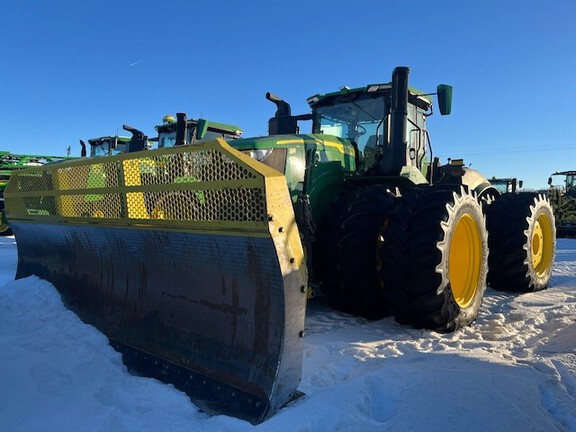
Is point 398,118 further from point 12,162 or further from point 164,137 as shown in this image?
point 12,162

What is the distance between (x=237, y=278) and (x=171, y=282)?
71 cm

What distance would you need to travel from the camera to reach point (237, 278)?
112 inches

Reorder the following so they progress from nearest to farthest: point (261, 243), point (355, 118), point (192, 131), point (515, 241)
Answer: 1. point (261, 243)
2. point (355, 118)
3. point (515, 241)
4. point (192, 131)

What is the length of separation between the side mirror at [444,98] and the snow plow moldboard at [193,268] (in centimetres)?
314

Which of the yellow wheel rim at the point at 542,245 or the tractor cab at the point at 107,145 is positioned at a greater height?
the tractor cab at the point at 107,145

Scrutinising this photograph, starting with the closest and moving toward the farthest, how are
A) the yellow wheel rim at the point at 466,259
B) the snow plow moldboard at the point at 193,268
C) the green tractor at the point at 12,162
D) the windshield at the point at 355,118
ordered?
the snow plow moldboard at the point at 193,268
the yellow wheel rim at the point at 466,259
the windshield at the point at 355,118
the green tractor at the point at 12,162

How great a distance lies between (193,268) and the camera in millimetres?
3121

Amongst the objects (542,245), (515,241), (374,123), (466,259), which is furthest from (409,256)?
(542,245)

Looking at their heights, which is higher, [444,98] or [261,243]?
[444,98]

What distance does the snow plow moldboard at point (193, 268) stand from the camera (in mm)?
2564

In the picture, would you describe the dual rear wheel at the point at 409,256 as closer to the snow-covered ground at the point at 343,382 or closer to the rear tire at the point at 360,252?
the rear tire at the point at 360,252

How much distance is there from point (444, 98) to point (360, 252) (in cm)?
206

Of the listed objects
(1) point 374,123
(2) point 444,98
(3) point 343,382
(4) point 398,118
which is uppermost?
(2) point 444,98

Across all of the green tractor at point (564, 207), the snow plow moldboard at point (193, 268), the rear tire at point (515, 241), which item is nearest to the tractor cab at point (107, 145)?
the snow plow moldboard at point (193, 268)
